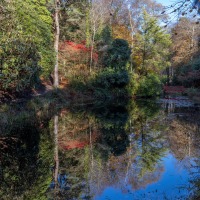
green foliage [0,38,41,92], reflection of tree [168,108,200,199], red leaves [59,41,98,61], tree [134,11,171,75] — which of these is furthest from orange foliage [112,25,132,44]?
green foliage [0,38,41,92]

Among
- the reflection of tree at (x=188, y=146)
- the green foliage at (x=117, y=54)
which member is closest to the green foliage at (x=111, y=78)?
the green foliage at (x=117, y=54)

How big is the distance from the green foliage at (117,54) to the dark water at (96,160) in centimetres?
1244

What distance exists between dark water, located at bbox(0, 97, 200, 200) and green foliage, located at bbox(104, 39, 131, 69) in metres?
12.4

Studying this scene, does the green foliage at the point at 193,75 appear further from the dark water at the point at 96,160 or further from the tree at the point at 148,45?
the dark water at the point at 96,160

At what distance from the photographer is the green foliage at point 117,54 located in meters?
22.0

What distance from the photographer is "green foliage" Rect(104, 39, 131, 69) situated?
72.0 ft

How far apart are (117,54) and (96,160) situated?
55.6 feet

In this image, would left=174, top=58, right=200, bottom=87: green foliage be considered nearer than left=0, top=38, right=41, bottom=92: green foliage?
No

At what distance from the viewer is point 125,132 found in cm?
914

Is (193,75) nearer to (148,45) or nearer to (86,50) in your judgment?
(148,45)

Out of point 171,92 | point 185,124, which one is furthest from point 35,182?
point 171,92

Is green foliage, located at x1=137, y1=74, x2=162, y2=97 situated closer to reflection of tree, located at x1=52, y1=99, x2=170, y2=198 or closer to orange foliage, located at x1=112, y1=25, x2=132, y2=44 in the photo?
orange foliage, located at x1=112, y1=25, x2=132, y2=44

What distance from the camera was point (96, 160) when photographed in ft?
19.7

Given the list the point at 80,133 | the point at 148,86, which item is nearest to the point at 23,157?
the point at 80,133
